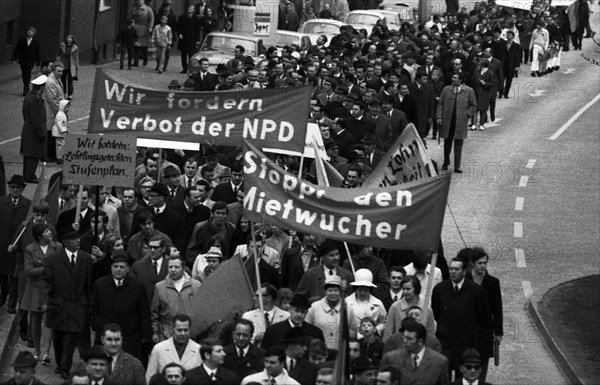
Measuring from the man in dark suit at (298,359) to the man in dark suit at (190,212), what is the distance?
4.66 m

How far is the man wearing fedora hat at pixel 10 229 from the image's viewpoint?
2047 centimetres

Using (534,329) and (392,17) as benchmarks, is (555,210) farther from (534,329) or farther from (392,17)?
(392,17)

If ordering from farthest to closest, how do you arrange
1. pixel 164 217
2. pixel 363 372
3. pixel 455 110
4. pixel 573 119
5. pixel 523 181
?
pixel 573 119 < pixel 523 181 < pixel 455 110 < pixel 164 217 < pixel 363 372

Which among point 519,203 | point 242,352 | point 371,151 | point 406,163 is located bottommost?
point 519,203

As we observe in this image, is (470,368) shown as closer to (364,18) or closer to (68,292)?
(68,292)

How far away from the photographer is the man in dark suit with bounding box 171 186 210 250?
2055cm

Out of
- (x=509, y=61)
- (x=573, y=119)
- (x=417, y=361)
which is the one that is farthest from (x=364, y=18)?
(x=417, y=361)

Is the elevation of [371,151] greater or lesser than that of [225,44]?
greater

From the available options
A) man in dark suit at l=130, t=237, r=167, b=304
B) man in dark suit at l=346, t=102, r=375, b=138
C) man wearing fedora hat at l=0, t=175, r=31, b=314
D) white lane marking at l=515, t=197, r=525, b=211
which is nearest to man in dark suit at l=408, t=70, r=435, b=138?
white lane marking at l=515, t=197, r=525, b=211

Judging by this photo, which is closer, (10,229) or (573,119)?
(10,229)

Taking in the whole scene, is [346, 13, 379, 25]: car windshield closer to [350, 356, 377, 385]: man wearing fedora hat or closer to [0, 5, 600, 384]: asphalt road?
[0, 5, 600, 384]: asphalt road

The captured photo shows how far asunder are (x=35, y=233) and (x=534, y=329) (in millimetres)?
6516

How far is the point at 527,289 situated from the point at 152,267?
7.59 metres

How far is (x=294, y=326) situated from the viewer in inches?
647
